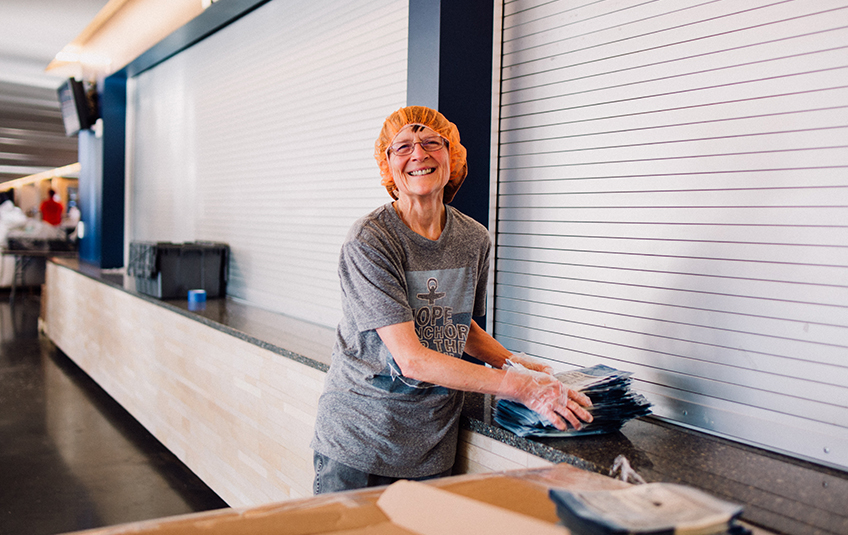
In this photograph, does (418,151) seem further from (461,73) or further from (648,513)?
(648,513)

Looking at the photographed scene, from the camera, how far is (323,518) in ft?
3.34

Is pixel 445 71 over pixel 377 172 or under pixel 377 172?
over

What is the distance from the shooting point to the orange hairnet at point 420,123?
1.75 meters

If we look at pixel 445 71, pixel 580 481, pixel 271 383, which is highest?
pixel 445 71

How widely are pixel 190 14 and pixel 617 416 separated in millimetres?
5039

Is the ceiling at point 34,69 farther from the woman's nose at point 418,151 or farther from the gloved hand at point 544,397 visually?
the gloved hand at point 544,397

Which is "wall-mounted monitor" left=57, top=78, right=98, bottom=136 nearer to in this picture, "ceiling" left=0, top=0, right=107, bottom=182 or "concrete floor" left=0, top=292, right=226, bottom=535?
"ceiling" left=0, top=0, right=107, bottom=182

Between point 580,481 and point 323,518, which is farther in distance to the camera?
point 580,481

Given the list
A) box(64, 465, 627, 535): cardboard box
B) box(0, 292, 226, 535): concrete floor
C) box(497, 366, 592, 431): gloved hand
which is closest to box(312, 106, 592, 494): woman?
box(497, 366, 592, 431): gloved hand

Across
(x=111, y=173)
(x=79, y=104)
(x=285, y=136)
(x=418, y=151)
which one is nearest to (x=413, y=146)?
(x=418, y=151)

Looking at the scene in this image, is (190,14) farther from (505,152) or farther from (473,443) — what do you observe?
(473,443)

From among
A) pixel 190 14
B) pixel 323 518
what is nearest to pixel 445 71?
pixel 323 518

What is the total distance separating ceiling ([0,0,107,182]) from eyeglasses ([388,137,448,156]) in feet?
15.5

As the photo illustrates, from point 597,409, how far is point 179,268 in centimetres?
388
